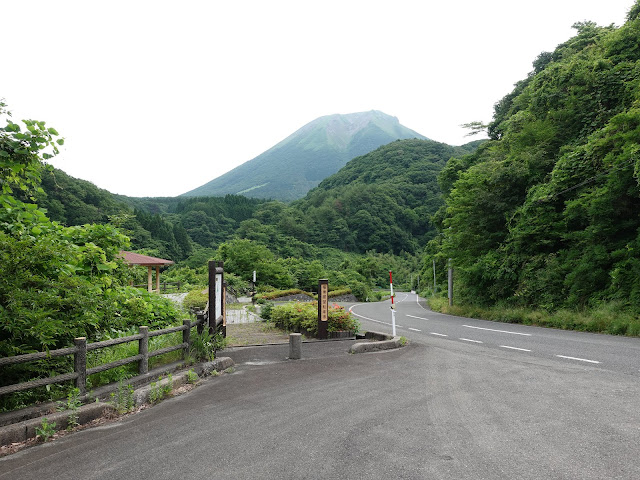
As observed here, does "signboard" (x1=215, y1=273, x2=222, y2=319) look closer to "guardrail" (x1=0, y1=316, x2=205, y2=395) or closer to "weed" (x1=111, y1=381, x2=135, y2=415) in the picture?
"guardrail" (x1=0, y1=316, x2=205, y2=395)

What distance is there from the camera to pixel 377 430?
4.53 m

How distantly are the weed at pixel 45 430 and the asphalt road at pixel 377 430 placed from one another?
0.52ft

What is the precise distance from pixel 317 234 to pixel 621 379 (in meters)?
90.7

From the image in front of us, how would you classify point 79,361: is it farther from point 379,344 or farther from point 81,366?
point 379,344

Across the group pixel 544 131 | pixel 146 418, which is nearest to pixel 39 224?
pixel 146 418

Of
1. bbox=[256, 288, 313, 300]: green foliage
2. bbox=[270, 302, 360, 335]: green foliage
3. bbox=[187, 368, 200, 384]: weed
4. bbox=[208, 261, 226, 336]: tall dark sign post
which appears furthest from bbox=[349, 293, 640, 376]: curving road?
bbox=[256, 288, 313, 300]: green foliage

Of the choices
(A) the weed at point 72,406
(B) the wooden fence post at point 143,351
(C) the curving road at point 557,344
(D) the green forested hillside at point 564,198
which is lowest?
(C) the curving road at point 557,344

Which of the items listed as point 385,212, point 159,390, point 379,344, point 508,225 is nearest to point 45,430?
point 159,390

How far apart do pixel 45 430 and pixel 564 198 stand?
744 inches

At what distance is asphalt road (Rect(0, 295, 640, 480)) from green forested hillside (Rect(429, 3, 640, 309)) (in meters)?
8.81

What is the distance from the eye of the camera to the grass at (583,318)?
39.9ft

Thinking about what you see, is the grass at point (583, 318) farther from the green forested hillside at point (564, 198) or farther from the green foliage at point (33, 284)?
the green foliage at point (33, 284)

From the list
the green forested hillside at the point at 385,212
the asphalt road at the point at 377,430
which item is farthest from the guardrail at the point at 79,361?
the green forested hillside at the point at 385,212

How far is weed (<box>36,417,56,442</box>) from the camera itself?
176 inches
